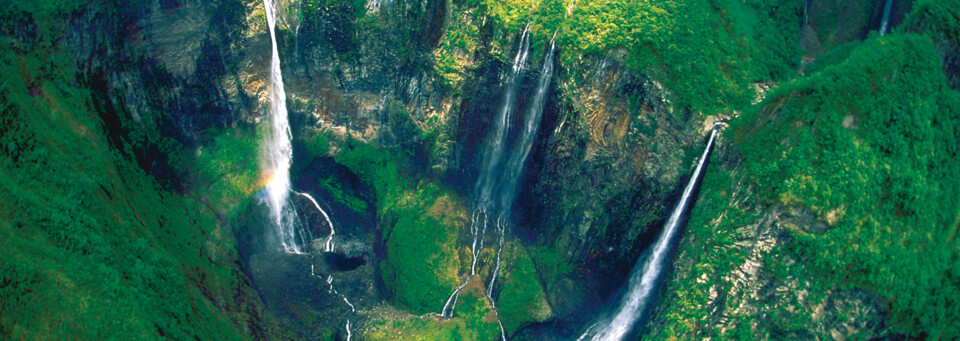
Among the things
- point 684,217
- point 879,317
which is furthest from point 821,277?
point 684,217

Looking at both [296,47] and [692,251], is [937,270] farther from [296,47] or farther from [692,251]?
[296,47]

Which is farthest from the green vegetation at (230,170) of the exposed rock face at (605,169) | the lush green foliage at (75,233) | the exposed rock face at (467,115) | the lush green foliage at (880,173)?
the lush green foliage at (880,173)

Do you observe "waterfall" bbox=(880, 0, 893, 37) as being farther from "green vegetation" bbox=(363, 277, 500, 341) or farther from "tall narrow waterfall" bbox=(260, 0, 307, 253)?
"tall narrow waterfall" bbox=(260, 0, 307, 253)

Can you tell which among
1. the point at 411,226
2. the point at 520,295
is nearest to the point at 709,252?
the point at 520,295

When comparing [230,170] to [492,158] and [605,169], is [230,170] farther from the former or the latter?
[605,169]

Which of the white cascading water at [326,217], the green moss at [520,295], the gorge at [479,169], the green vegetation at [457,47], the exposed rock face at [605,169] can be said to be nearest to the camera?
the gorge at [479,169]

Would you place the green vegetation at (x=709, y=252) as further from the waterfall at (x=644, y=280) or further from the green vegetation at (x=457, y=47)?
the green vegetation at (x=457, y=47)

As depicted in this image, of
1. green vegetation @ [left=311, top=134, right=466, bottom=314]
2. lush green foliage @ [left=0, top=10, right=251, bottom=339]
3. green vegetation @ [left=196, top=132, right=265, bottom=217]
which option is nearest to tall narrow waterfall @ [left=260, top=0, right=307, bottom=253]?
green vegetation @ [left=196, top=132, right=265, bottom=217]

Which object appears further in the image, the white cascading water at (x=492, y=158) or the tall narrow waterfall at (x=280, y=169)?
the tall narrow waterfall at (x=280, y=169)
